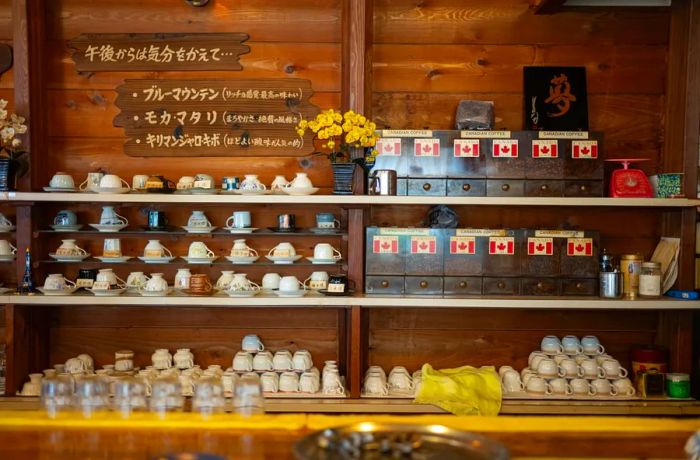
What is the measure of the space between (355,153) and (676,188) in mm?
1540

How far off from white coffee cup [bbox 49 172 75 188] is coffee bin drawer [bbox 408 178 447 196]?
1643 mm

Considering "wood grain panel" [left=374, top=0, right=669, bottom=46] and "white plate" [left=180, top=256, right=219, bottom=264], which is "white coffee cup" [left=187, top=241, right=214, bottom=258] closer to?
"white plate" [left=180, top=256, right=219, bottom=264]

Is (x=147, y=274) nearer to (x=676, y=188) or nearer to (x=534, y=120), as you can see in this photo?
(x=534, y=120)

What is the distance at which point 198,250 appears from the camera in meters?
3.22

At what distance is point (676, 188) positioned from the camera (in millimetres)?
3105

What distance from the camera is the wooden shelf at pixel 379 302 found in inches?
117

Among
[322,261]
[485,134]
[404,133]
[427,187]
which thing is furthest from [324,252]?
[485,134]

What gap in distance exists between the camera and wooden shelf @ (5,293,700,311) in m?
2.97

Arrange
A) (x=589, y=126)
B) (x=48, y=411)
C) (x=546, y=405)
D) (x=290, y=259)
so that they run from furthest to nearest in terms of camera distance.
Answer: (x=589, y=126)
(x=290, y=259)
(x=546, y=405)
(x=48, y=411)

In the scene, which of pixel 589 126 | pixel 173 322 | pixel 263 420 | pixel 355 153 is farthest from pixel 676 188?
pixel 173 322

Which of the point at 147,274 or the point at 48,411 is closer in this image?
the point at 48,411

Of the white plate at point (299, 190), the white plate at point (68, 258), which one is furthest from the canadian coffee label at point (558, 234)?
the white plate at point (68, 258)

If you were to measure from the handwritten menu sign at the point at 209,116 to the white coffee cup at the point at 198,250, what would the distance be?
0.50 meters

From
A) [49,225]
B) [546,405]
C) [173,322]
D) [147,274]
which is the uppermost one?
[49,225]
